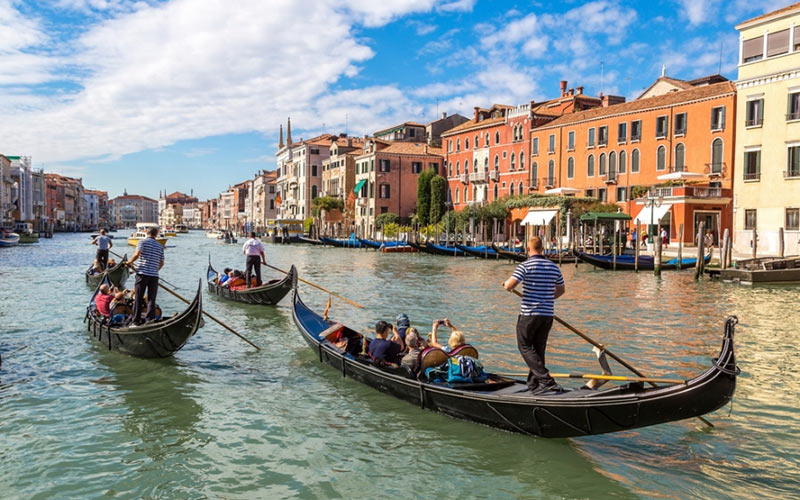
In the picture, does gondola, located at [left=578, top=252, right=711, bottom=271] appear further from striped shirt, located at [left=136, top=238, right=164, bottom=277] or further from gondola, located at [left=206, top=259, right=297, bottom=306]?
striped shirt, located at [left=136, top=238, right=164, bottom=277]

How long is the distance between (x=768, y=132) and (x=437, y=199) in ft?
66.7

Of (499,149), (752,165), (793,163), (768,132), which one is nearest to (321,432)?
(793,163)

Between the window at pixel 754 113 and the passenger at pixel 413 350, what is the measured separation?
19.1 m

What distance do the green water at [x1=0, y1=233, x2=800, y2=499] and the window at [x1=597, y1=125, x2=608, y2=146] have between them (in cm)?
1921

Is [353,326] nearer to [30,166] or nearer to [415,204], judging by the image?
[415,204]

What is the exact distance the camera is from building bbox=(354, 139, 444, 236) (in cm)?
4356

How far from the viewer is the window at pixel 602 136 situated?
28094mm

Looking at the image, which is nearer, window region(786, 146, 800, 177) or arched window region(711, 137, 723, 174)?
window region(786, 146, 800, 177)

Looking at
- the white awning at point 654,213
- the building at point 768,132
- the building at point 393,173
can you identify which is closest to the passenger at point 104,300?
the white awning at point 654,213

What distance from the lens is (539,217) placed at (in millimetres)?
27781

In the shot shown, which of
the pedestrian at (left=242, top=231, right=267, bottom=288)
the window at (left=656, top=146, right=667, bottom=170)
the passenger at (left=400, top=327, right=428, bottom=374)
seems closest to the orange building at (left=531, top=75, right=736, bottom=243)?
the window at (left=656, top=146, right=667, bottom=170)

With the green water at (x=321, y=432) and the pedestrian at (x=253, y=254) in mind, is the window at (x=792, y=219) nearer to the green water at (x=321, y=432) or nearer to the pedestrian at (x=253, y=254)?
the green water at (x=321, y=432)

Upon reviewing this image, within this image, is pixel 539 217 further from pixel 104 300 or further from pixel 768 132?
pixel 104 300

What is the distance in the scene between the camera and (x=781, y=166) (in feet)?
66.9
